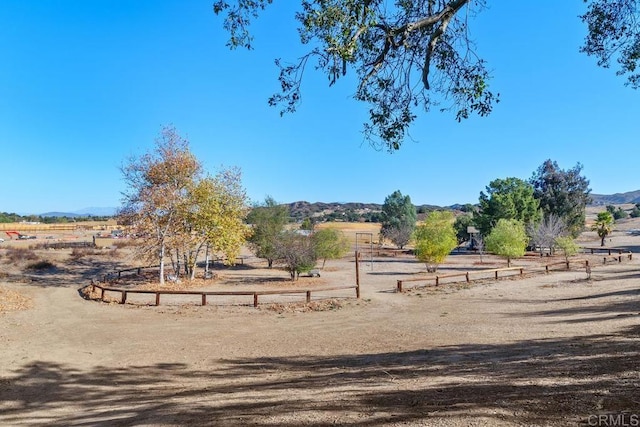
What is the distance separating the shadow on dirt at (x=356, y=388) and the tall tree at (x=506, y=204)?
43.9 meters

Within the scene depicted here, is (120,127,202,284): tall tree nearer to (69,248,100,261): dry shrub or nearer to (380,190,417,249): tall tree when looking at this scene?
(69,248,100,261): dry shrub

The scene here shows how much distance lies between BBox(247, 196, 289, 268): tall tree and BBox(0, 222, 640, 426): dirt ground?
16539mm

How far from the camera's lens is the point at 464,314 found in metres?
16.9

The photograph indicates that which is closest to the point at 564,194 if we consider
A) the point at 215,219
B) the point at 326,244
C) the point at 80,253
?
the point at 326,244

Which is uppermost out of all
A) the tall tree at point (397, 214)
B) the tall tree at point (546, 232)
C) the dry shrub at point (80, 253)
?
the tall tree at point (397, 214)

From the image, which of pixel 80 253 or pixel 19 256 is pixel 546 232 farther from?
pixel 19 256

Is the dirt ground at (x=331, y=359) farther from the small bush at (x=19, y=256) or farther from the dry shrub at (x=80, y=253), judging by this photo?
the dry shrub at (x=80, y=253)

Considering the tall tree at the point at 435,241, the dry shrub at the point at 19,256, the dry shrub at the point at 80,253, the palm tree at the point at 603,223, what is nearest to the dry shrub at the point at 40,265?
the dry shrub at the point at 19,256

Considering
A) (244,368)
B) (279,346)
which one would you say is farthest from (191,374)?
(279,346)

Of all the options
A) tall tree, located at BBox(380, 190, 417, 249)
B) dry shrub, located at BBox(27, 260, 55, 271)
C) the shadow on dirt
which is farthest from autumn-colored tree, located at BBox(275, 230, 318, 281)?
tall tree, located at BBox(380, 190, 417, 249)

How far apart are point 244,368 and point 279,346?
2.45 m

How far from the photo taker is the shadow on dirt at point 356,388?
5.28m

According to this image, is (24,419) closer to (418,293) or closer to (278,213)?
(418,293)

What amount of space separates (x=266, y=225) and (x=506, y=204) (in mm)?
29561
